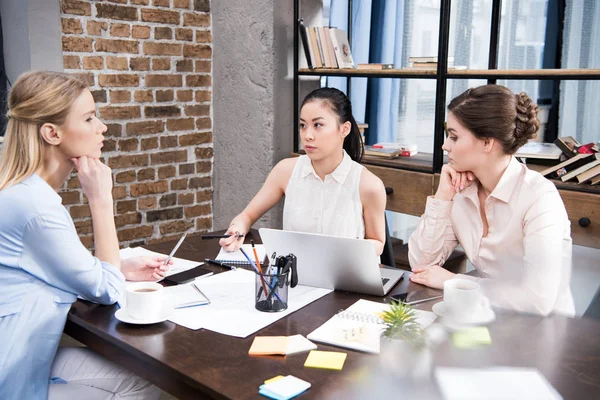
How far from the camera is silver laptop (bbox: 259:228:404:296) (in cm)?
154

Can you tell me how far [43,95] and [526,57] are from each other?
8.26ft

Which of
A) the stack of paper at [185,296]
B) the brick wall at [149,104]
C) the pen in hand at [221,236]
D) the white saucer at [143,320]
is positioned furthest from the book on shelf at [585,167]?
the brick wall at [149,104]

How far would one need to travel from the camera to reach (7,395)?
1.41 meters

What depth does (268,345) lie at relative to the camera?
4.19 ft

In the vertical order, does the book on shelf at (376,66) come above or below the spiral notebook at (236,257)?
above

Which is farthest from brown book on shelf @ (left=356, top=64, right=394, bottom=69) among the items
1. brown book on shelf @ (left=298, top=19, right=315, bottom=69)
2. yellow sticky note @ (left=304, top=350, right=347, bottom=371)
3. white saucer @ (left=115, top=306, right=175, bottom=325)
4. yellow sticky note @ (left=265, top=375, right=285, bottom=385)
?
yellow sticky note @ (left=265, top=375, right=285, bottom=385)

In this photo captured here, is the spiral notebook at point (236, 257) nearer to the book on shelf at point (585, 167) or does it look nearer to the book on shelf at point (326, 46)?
the book on shelf at point (585, 167)

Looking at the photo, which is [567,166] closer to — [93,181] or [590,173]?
[590,173]

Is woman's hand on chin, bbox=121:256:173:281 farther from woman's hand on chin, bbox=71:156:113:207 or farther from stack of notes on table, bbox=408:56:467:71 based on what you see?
stack of notes on table, bbox=408:56:467:71

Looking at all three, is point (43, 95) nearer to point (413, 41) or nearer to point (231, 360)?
point (231, 360)

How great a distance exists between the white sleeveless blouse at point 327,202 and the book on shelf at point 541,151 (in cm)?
83

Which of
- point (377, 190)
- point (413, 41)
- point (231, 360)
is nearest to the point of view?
point (231, 360)

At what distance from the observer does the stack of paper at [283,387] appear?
1.08m

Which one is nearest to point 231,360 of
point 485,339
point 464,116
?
point 485,339
